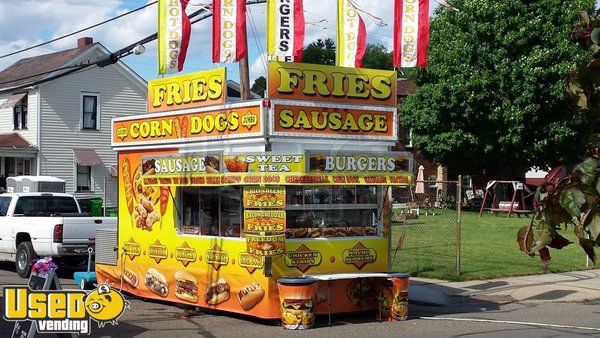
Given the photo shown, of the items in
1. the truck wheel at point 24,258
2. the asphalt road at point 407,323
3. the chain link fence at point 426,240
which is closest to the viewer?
the asphalt road at point 407,323

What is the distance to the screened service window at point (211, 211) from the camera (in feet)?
40.2

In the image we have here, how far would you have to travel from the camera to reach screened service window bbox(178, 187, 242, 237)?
1225 cm

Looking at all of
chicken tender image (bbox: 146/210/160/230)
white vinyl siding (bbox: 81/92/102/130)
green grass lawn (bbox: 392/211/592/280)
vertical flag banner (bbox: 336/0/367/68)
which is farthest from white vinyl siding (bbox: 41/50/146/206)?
vertical flag banner (bbox: 336/0/367/68)

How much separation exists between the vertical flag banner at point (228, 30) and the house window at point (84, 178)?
83.1ft

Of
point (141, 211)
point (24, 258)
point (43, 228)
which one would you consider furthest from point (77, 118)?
point (141, 211)

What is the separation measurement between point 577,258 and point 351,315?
407 inches

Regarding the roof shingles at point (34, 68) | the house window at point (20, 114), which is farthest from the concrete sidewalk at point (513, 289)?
Answer: the house window at point (20, 114)

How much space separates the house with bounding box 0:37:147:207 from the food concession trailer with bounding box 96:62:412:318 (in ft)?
77.3

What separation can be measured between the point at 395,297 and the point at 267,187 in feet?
8.48

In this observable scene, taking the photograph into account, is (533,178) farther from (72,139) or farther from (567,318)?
(567,318)

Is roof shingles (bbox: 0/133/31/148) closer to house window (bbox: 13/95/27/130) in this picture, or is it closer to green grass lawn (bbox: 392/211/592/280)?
house window (bbox: 13/95/27/130)

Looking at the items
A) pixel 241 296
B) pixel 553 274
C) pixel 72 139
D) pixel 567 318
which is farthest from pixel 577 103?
pixel 72 139

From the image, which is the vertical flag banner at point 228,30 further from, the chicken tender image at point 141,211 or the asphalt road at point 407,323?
the asphalt road at point 407,323

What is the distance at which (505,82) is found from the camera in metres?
34.7
